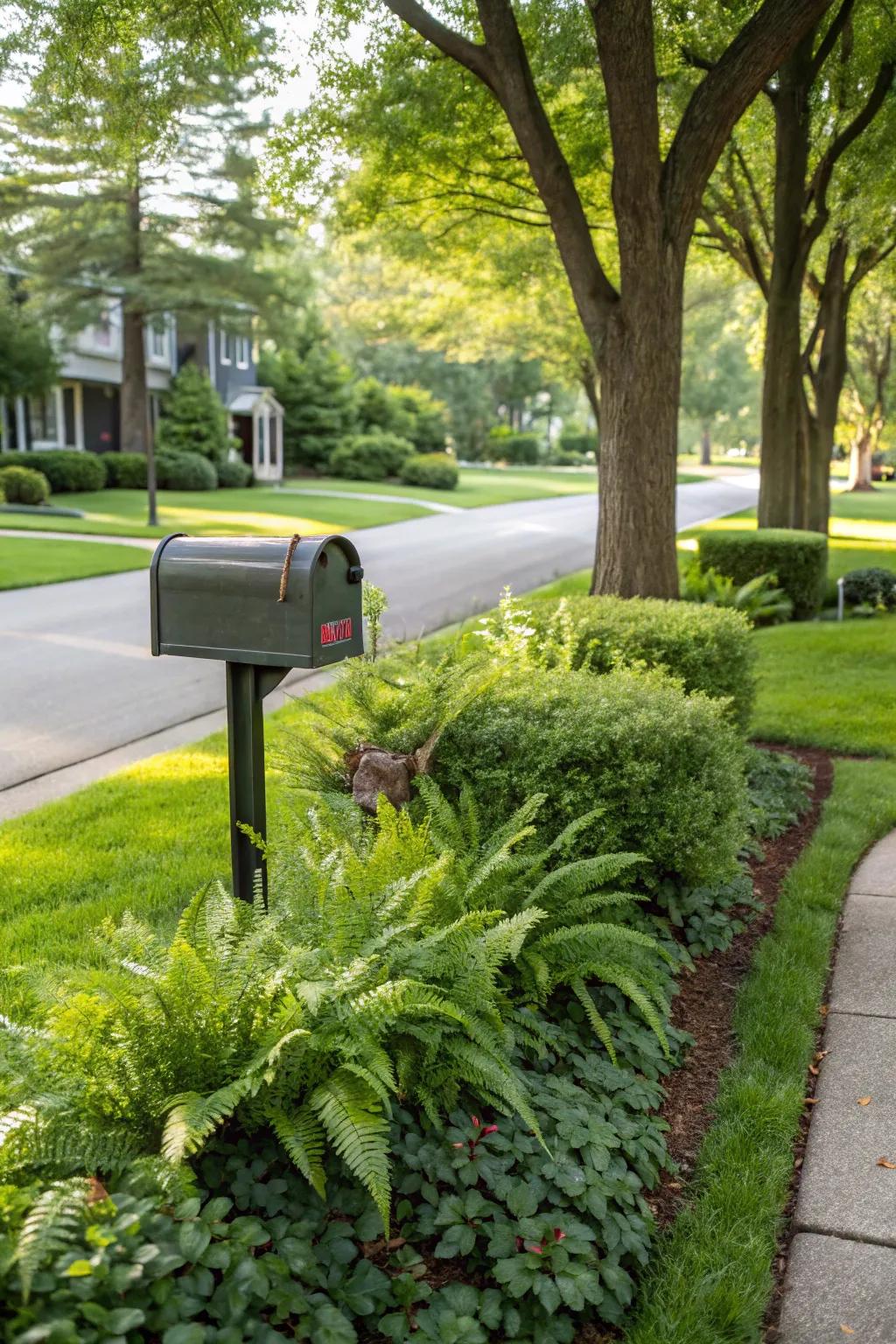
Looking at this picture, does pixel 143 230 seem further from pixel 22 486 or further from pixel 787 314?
pixel 787 314

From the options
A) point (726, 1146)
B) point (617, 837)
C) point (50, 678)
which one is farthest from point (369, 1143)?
point (50, 678)

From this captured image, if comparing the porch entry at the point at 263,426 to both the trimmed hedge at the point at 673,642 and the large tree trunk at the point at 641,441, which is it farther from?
the trimmed hedge at the point at 673,642

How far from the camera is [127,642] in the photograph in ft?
38.7

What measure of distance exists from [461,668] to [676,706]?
947 mm

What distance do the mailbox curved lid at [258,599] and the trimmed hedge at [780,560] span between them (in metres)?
11.1

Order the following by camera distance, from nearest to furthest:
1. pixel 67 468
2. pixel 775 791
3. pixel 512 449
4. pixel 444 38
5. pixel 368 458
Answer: pixel 775 791 → pixel 444 38 → pixel 67 468 → pixel 368 458 → pixel 512 449

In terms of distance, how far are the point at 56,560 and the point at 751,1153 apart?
16670mm

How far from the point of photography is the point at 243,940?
3109 mm

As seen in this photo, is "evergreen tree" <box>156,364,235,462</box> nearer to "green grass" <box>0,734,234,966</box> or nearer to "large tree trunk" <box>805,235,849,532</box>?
"large tree trunk" <box>805,235,849,532</box>

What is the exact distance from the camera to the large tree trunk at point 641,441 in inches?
333

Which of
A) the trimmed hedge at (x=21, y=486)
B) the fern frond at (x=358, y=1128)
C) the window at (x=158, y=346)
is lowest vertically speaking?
the fern frond at (x=358, y=1128)

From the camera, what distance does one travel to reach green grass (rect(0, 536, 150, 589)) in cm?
1609

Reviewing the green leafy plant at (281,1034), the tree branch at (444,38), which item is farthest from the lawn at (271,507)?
the green leafy plant at (281,1034)

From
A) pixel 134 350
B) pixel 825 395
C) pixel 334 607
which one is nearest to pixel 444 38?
pixel 334 607
